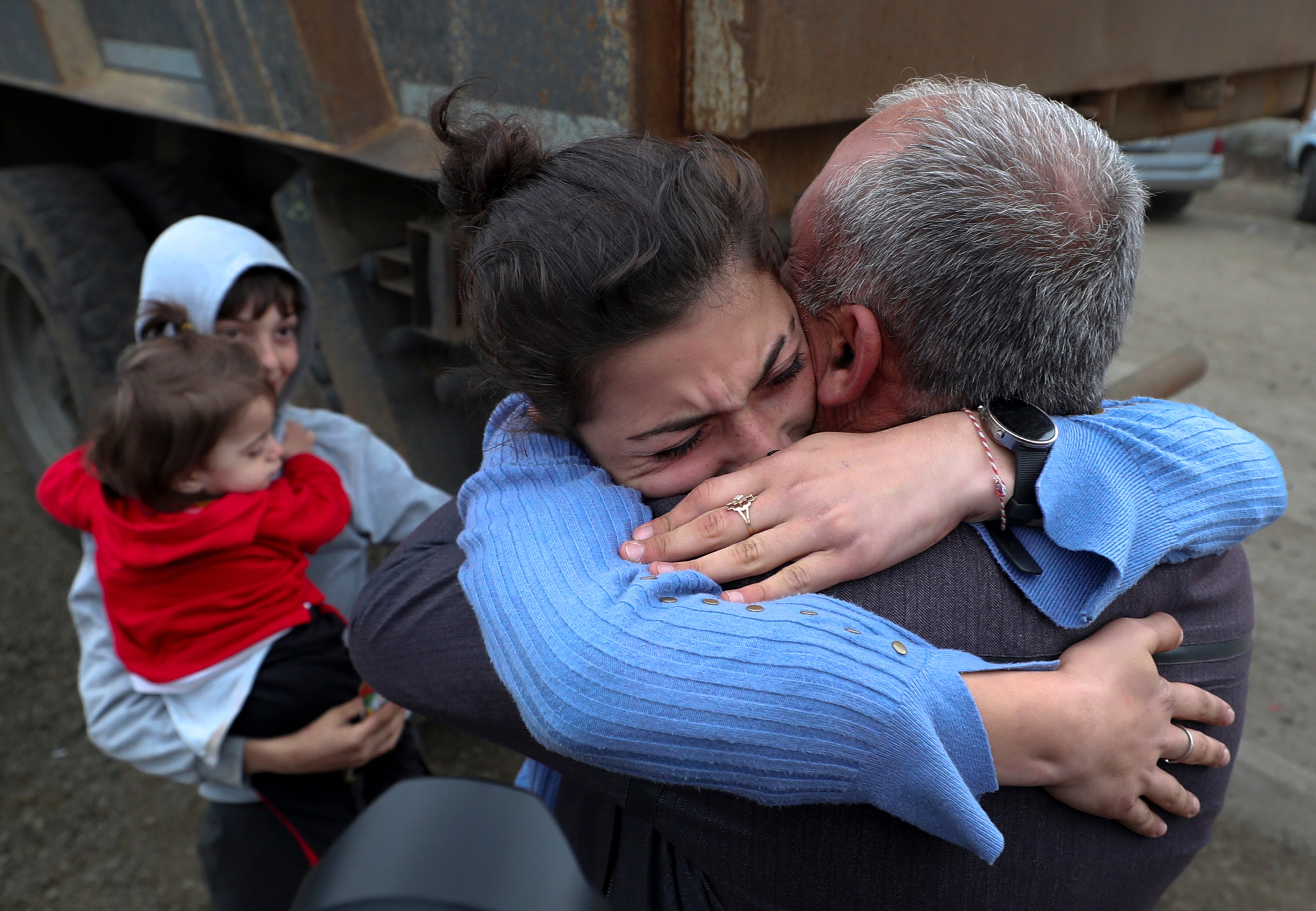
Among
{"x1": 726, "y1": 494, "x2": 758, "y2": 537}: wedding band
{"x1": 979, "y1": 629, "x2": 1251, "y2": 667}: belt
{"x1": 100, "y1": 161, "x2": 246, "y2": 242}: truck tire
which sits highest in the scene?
{"x1": 726, "y1": 494, "x2": 758, "y2": 537}: wedding band

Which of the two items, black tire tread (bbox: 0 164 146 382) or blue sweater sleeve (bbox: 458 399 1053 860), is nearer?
blue sweater sleeve (bbox: 458 399 1053 860)

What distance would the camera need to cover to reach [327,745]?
5.66 feet

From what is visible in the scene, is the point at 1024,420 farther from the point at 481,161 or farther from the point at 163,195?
the point at 163,195

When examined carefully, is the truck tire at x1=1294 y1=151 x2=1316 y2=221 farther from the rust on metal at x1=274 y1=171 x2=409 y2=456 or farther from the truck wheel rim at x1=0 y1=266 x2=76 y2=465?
the truck wheel rim at x1=0 y1=266 x2=76 y2=465

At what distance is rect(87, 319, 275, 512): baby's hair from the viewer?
5.16 ft

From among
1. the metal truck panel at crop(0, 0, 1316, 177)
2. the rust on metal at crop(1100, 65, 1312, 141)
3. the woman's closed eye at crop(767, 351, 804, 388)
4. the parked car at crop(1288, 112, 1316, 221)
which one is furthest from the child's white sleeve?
the parked car at crop(1288, 112, 1316, 221)

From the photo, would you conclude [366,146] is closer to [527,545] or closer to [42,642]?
[527,545]

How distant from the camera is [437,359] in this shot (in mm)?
2600

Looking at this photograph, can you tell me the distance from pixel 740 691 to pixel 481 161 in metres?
0.65

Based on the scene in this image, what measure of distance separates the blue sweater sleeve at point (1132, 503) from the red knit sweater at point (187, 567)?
4.27 feet

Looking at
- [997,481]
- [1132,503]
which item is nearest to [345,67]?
[997,481]

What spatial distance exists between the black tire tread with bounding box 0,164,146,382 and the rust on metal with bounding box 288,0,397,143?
4.54 feet

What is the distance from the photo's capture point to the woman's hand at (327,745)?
5.62 ft

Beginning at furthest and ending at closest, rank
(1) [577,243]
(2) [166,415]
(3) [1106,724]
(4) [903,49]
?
(4) [903,49] < (2) [166,415] < (1) [577,243] < (3) [1106,724]
